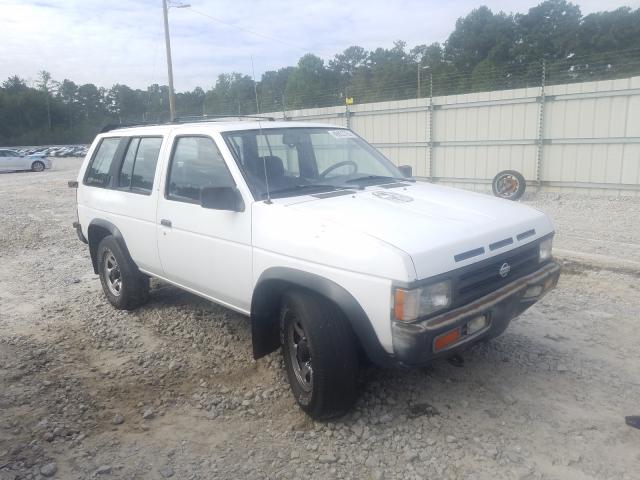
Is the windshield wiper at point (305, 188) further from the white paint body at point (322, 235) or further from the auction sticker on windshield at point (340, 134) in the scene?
the auction sticker on windshield at point (340, 134)

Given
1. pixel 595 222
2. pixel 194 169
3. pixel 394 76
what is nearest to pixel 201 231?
pixel 194 169

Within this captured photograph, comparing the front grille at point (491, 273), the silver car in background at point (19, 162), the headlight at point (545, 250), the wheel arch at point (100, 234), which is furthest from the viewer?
the silver car in background at point (19, 162)

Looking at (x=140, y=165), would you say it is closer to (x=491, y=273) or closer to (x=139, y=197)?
(x=139, y=197)

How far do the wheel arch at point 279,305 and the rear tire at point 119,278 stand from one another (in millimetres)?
2102

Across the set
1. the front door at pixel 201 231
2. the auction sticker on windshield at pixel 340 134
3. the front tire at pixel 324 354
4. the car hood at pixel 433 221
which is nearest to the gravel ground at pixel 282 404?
the front tire at pixel 324 354

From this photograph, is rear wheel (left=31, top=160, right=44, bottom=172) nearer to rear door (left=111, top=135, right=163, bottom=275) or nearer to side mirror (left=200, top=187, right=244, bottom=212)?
rear door (left=111, top=135, right=163, bottom=275)

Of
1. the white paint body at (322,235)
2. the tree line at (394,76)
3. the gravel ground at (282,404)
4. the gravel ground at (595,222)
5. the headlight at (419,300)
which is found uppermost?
the tree line at (394,76)

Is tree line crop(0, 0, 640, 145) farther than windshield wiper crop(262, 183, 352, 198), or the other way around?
tree line crop(0, 0, 640, 145)

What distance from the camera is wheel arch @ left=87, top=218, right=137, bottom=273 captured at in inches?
205

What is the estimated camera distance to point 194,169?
14.1 feet

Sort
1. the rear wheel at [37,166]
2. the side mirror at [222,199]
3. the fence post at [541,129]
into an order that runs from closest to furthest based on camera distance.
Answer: the side mirror at [222,199], the fence post at [541,129], the rear wheel at [37,166]

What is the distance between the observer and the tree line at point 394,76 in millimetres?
12805

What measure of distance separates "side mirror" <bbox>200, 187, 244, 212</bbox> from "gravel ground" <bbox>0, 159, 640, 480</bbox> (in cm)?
132

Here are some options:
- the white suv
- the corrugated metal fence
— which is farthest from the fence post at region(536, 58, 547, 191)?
the white suv
